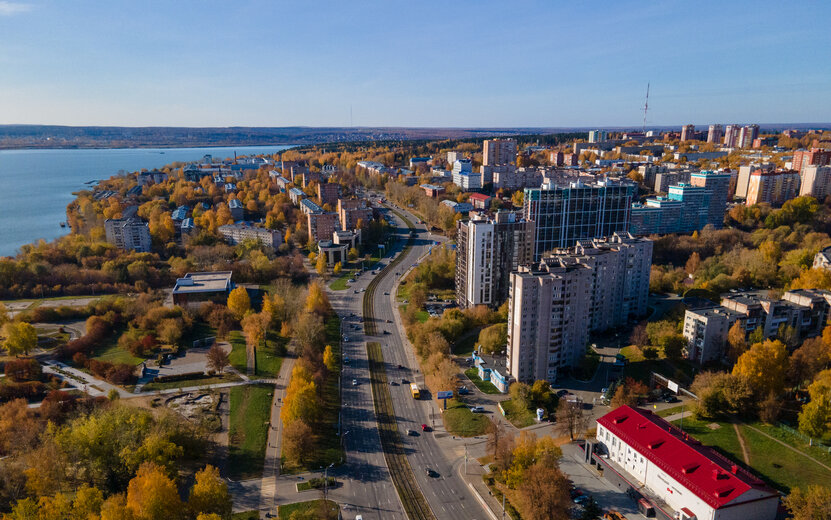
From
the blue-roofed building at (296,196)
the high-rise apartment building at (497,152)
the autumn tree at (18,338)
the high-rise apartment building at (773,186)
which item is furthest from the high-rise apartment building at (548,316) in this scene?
the high-rise apartment building at (497,152)

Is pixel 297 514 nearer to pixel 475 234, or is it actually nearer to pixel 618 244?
pixel 475 234

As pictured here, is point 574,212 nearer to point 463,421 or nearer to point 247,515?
point 463,421

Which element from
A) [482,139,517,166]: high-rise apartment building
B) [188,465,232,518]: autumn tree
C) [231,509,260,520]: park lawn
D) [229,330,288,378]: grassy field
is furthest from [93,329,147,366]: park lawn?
[482,139,517,166]: high-rise apartment building

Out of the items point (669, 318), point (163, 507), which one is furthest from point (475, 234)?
point (163, 507)

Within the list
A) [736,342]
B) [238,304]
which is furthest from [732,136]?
[238,304]

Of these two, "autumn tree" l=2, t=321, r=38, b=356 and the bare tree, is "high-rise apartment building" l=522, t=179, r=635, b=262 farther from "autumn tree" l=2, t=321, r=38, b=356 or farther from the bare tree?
"autumn tree" l=2, t=321, r=38, b=356

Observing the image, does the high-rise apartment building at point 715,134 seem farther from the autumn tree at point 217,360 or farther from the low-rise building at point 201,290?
the autumn tree at point 217,360
